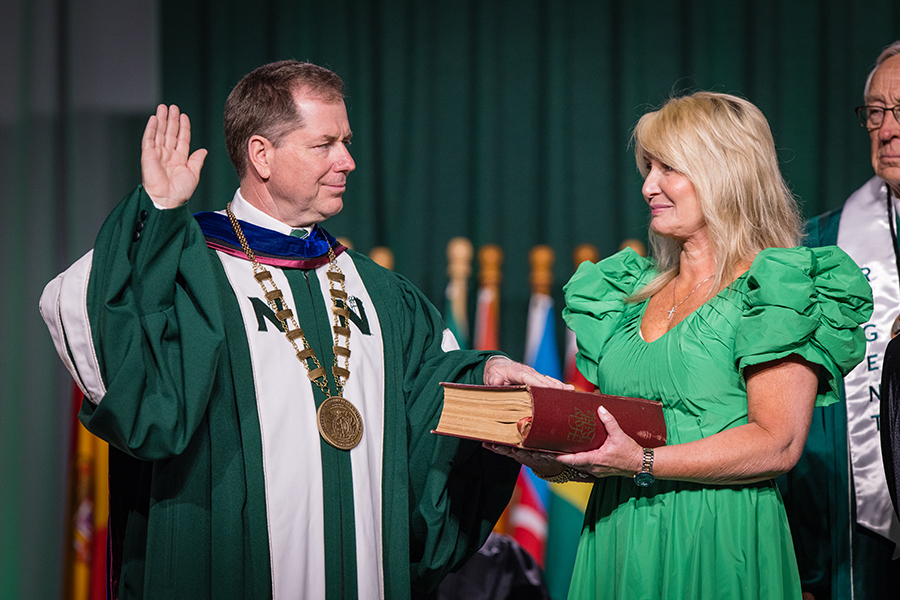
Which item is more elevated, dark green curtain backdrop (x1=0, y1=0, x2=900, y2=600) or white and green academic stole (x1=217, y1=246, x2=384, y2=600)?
dark green curtain backdrop (x1=0, y1=0, x2=900, y2=600)

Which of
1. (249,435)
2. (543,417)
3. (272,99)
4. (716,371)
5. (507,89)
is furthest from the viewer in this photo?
(507,89)

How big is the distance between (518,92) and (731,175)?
246cm

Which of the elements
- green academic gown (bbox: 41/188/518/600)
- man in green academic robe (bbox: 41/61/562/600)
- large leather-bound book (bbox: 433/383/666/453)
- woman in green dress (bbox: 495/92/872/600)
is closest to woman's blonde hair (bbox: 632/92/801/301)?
woman in green dress (bbox: 495/92/872/600)

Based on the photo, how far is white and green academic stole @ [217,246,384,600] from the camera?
179 cm

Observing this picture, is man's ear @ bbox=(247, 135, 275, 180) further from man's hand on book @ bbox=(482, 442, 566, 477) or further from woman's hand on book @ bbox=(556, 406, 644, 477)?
woman's hand on book @ bbox=(556, 406, 644, 477)

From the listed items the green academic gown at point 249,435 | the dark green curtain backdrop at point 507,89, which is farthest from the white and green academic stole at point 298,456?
the dark green curtain backdrop at point 507,89

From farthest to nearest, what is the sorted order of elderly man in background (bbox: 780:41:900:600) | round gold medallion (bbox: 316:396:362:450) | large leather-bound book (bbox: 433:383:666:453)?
elderly man in background (bbox: 780:41:900:600) → round gold medallion (bbox: 316:396:362:450) → large leather-bound book (bbox: 433:383:666:453)

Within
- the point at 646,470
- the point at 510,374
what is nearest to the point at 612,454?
the point at 646,470

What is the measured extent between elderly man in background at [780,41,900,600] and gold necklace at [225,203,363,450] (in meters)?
1.24

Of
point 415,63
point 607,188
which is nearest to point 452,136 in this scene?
point 415,63

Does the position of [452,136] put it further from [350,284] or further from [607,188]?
[350,284]

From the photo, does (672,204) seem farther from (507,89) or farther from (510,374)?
(507,89)

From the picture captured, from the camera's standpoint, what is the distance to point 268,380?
183 cm

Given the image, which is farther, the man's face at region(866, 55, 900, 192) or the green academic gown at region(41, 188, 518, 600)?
the man's face at region(866, 55, 900, 192)
